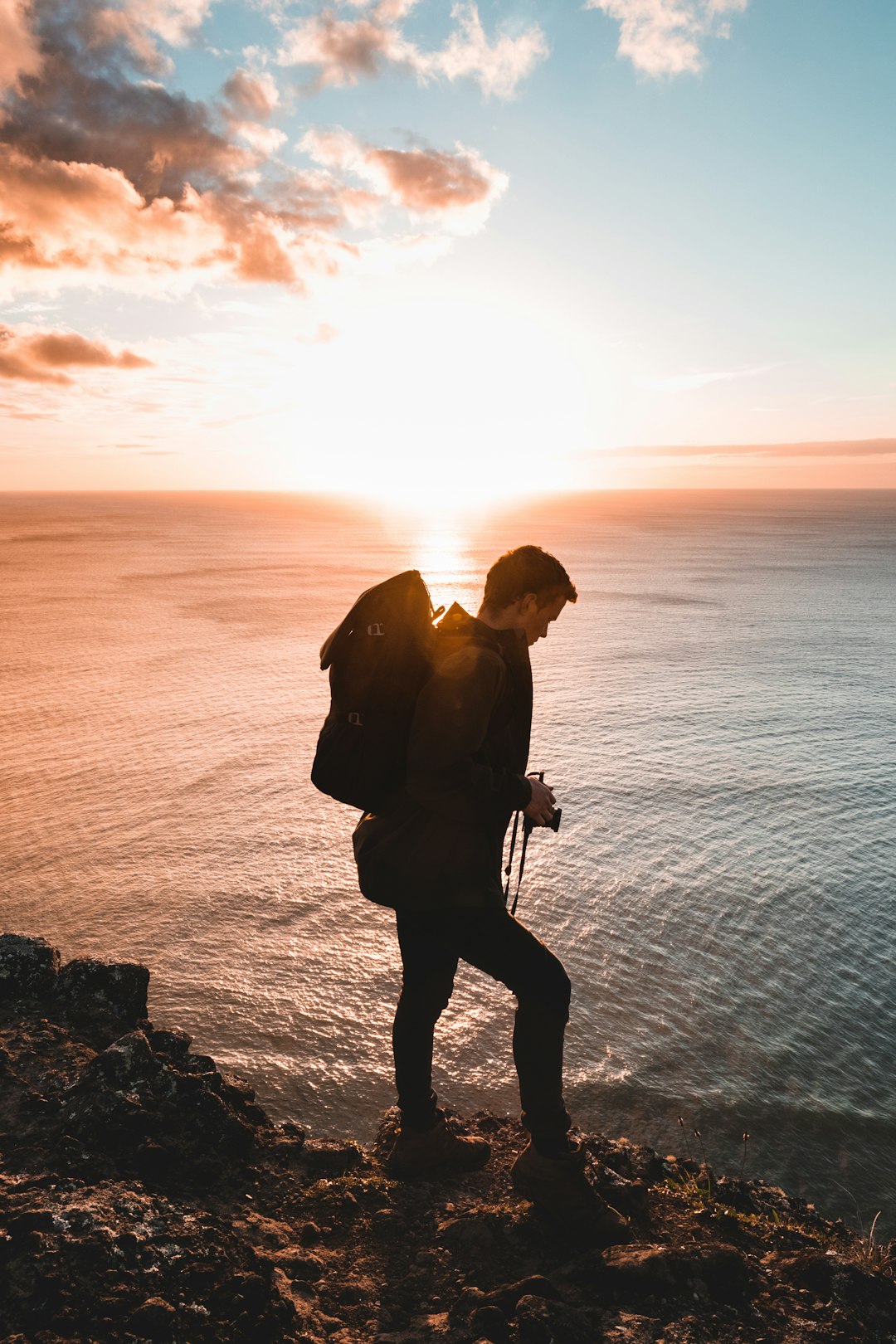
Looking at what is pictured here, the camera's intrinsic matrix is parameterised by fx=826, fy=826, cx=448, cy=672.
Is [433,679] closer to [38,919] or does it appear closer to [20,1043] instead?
[20,1043]

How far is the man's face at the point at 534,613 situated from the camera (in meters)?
2.79

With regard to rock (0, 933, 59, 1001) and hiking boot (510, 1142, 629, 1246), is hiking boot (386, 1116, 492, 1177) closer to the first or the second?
hiking boot (510, 1142, 629, 1246)

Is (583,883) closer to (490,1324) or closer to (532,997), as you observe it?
(532,997)

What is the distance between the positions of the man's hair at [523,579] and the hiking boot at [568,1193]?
1959 millimetres

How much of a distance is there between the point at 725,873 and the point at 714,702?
5.51m

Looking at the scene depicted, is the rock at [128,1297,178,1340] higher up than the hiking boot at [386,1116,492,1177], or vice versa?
the rock at [128,1297,178,1340]

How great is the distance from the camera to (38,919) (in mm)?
5707

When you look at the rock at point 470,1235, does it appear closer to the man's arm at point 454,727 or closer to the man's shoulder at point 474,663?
the man's arm at point 454,727

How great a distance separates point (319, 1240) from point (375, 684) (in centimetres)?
194

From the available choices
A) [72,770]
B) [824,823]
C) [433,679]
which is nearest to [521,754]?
[433,679]

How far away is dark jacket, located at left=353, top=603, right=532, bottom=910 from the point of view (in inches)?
102

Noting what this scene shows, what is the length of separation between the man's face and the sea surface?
2.64 metres

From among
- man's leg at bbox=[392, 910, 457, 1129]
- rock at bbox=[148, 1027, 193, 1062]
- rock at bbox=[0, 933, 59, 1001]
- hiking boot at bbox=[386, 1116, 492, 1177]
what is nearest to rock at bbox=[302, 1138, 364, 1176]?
hiking boot at bbox=[386, 1116, 492, 1177]

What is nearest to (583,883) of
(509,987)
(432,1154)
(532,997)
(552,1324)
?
(432,1154)
